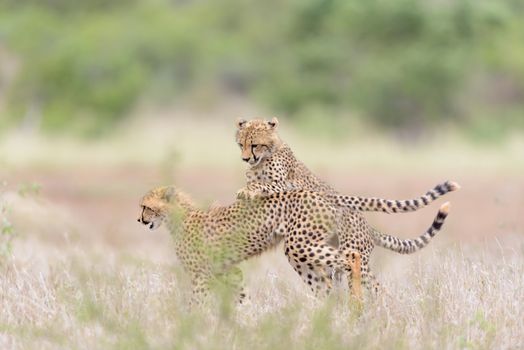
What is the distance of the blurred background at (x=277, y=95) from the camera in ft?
63.2

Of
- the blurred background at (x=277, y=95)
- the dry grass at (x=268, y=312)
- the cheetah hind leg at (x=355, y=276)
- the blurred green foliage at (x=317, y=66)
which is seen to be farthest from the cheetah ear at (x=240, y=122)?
the blurred green foliage at (x=317, y=66)

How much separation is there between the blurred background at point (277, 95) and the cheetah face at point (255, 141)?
31.2 ft

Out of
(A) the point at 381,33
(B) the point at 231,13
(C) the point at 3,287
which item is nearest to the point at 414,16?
(A) the point at 381,33

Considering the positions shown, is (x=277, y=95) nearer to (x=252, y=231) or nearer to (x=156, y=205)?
(x=156, y=205)

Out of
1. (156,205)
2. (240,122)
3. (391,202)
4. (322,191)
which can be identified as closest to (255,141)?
(240,122)

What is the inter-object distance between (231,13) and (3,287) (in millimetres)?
29167

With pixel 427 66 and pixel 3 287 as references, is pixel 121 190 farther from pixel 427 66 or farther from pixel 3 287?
pixel 3 287

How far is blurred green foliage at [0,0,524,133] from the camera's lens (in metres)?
24.8

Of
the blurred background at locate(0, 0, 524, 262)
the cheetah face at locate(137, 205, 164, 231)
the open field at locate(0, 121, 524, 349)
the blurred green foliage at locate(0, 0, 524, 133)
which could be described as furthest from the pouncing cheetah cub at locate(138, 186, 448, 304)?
the blurred green foliage at locate(0, 0, 524, 133)

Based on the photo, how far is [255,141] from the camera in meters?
6.38

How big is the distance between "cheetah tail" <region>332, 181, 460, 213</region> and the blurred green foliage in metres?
17.6

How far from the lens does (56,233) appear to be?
1161 centimetres

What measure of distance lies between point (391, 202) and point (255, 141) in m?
0.79

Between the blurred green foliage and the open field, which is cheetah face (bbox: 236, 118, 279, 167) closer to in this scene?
the open field
